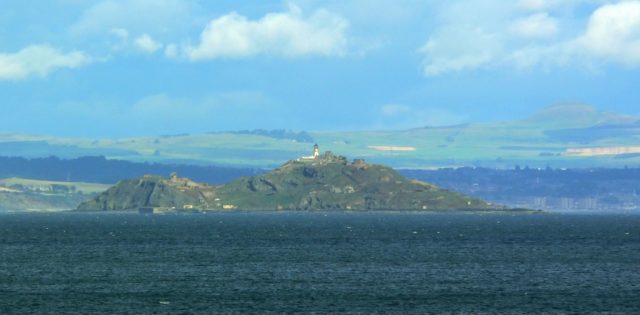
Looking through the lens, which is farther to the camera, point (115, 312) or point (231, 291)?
point (231, 291)

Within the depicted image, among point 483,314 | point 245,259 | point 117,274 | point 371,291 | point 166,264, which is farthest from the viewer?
point 245,259

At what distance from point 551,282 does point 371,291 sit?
23671 millimetres

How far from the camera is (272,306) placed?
126438 mm

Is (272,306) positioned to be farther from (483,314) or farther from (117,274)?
(117,274)

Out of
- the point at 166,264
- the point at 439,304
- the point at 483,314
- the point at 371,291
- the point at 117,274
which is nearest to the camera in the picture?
the point at 483,314

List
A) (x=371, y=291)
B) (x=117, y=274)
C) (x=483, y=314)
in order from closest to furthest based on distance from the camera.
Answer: (x=483, y=314), (x=371, y=291), (x=117, y=274)

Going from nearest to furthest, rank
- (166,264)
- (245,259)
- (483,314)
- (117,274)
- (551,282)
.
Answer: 1. (483,314)
2. (551,282)
3. (117,274)
4. (166,264)
5. (245,259)

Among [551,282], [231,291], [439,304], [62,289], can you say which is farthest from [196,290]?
[551,282]

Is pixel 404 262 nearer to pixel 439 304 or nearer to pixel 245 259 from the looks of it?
pixel 245 259

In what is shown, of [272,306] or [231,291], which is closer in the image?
[272,306]

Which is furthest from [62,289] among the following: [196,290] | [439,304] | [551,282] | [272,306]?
[551,282]

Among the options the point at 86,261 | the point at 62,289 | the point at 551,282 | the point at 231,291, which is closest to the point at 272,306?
the point at 231,291

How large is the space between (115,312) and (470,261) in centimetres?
7611

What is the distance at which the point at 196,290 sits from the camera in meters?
142
